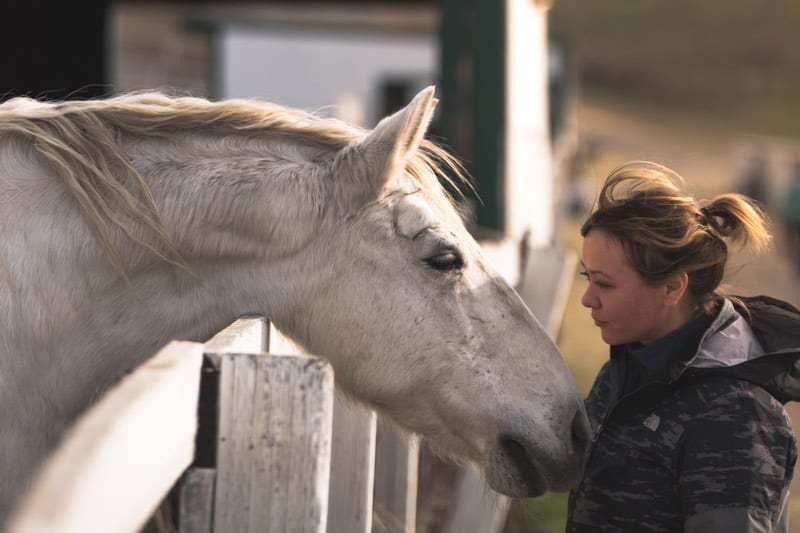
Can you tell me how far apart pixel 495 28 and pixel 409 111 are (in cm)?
328

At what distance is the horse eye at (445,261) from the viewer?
2.42m

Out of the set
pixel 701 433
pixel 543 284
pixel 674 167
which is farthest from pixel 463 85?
pixel 674 167

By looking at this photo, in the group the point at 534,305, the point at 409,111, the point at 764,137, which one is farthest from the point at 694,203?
the point at 764,137

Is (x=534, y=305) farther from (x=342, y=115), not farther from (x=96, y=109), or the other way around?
(x=342, y=115)

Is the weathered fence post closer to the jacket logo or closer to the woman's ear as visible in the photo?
the jacket logo

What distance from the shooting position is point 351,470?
8.33ft

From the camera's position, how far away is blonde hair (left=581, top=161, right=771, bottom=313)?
2285 millimetres

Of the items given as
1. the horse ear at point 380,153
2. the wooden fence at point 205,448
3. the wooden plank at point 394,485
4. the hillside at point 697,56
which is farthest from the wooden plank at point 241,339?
the hillside at point 697,56

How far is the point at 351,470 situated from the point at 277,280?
538mm

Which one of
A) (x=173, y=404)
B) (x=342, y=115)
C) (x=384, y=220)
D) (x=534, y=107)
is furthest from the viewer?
(x=342, y=115)

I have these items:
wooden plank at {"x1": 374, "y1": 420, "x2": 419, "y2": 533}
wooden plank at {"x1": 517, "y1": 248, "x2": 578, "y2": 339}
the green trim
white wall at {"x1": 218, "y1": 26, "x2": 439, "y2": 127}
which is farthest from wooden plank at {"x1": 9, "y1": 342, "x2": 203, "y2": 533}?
white wall at {"x1": 218, "y1": 26, "x2": 439, "y2": 127}

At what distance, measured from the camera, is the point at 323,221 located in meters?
2.46

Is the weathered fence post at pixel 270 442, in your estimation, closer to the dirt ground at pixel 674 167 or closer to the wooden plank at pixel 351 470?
the wooden plank at pixel 351 470

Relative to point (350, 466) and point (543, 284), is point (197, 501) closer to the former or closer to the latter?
point (350, 466)
